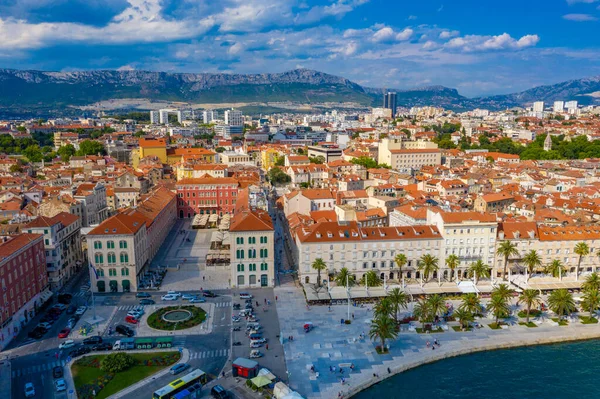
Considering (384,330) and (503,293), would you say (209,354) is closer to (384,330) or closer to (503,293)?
(384,330)

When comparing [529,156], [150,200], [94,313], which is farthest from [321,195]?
[529,156]

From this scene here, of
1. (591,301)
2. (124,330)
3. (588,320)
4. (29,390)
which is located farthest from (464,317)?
(29,390)

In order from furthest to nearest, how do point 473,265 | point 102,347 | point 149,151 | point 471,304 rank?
point 149,151 → point 473,265 → point 471,304 → point 102,347

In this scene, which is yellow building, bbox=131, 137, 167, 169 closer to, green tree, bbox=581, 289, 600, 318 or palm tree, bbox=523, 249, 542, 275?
palm tree, bbox=523, 249, 542, 275

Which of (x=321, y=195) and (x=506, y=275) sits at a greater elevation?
(x=321, y=195)

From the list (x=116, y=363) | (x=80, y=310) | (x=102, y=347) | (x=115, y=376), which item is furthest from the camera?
(x=80, y=310)

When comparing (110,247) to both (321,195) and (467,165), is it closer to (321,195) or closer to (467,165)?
(321,195)

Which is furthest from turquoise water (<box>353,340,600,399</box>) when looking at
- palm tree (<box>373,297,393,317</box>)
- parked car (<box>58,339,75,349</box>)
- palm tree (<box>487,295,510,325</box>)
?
parked car (<box>58,339,75,349</box>)
